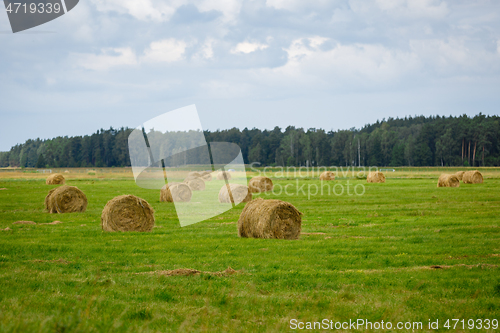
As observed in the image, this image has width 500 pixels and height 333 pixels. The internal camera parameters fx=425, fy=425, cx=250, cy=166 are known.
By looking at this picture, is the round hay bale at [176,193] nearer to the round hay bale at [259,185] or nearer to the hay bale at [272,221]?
the round hay bale at [259,185]

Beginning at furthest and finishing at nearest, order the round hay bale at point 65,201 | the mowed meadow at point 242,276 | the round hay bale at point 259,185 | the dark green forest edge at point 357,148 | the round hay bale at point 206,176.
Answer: the dark green forest edge at point 357,148, the round hay bale at point 206,176, the round hay bale at point 259,185, the round hay bale at point 65,201, the mowed meadow at point 242,276

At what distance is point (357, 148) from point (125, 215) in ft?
534

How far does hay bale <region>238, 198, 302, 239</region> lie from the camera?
1582 centimetres

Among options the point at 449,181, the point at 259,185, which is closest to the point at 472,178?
the point at 449,181

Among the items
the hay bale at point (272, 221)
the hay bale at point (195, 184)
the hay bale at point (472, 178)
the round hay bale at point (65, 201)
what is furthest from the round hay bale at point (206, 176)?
the hay bale at point (272, 221)

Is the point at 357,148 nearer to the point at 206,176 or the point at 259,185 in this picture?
the point at 206,176

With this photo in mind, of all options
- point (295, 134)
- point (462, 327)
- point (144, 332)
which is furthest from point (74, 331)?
point (295, 134)

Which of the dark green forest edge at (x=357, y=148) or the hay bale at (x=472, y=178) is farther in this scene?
the dark green forest edge at (x=357, y=148)

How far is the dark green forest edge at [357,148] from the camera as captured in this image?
148 meters

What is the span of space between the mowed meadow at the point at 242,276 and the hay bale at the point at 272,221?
0.56m

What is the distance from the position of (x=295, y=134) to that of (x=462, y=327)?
594 feet

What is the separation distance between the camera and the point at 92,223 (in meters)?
20.4

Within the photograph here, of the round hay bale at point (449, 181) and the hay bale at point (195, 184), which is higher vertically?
the hay bale at point (195, 184)

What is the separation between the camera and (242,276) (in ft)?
33.7
